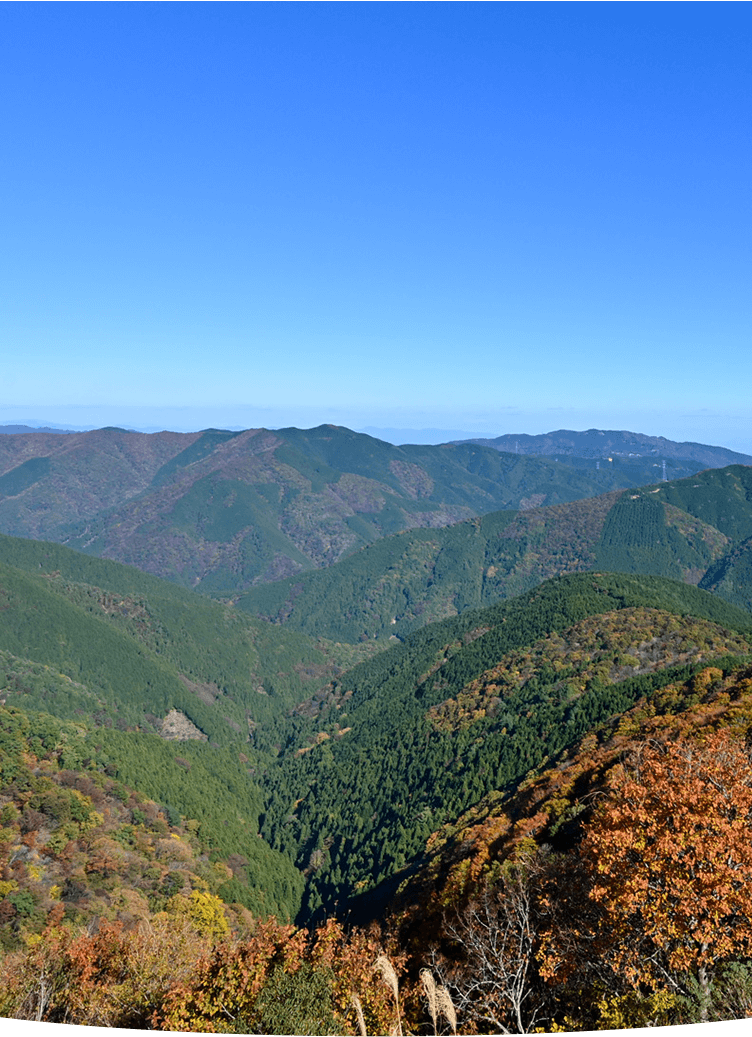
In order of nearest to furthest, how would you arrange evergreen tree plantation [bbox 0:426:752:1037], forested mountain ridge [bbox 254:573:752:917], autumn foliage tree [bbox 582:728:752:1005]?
autumn foliage tree [bbox 582:728:752:1005] → evergreen tree plantation [bbox 0:426:752:1037] → forested mountain ridge [bbox 254:573:752:917]

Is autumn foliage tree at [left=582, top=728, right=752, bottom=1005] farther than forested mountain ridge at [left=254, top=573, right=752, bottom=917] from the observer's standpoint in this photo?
No

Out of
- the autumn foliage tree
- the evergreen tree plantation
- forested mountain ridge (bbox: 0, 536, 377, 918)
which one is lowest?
forested mountain ridge (bbox: 0, 536, 377, 918)

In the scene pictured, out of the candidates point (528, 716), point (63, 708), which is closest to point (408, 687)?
point (528, 716)

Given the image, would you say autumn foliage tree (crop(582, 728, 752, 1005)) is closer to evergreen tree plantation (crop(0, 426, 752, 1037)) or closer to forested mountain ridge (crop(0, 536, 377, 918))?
evergreen tree plantation (crop(0, 426, 752, 1037))

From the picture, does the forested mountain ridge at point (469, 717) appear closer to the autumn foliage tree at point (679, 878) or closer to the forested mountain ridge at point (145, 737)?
the forested mountain ridge at point (145, 737)

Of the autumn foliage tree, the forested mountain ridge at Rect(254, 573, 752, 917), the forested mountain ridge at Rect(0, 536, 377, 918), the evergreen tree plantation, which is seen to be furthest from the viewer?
the forested mountain ridge at Rect(0, 536, 377, 918)

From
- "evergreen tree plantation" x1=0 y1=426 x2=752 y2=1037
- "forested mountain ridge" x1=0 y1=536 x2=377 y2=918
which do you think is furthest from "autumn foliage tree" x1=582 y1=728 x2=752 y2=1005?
"forested mountain ridge" x1=0 y1=536 x2=377 y2=918

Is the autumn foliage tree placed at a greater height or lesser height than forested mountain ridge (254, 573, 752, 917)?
greater

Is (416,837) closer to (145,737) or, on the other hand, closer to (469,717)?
(469,717)
